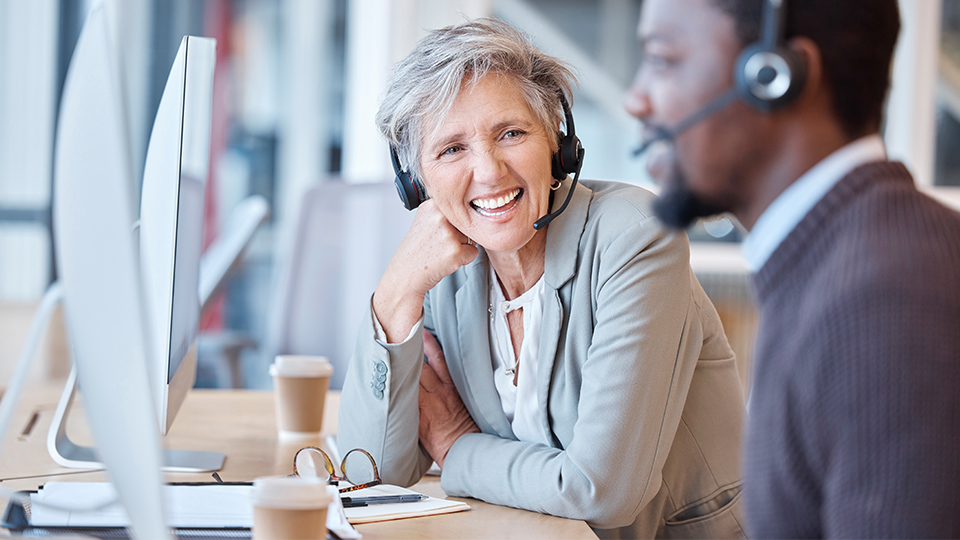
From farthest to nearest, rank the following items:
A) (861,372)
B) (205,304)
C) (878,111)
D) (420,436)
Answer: (205,304) < (420,436) < (878,111) < (861,372)

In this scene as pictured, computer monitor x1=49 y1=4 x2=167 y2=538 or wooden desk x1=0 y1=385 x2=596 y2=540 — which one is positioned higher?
computer monitor x1=49 y1=4 x2=167 y2=538

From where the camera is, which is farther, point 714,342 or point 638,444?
point 714,342

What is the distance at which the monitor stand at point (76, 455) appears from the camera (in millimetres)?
1220

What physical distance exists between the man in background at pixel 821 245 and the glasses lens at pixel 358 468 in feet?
2.32

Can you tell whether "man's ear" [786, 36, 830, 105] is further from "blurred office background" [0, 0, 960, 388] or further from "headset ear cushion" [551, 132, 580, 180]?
"blurred office background" [0, 0, 960, 388]

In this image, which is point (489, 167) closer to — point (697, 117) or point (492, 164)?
point (492, 164)

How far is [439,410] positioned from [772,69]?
853 millimetres

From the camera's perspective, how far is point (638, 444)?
1081mm

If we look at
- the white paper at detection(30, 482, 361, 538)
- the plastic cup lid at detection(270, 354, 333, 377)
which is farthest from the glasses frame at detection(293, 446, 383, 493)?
the plastic cup lid at detection(270, 354, 333, 377)

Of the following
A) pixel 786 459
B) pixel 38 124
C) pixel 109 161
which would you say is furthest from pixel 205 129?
pixel 38 124

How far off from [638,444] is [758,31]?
0.60 metres

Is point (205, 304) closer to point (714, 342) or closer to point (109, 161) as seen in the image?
point (714, 342)

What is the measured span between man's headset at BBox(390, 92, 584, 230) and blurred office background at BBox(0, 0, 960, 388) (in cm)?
151

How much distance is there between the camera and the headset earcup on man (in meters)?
0.60
